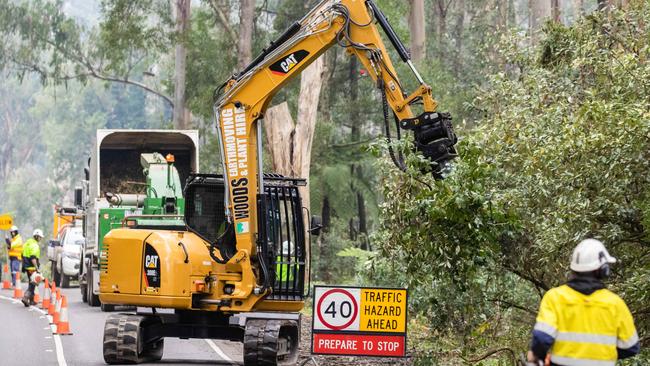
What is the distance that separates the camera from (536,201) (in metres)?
15.6

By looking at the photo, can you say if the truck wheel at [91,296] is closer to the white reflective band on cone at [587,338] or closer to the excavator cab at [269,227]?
the excavator cab at [269,227]

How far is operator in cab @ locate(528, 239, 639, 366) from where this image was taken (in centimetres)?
796

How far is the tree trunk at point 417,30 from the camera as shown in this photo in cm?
4384

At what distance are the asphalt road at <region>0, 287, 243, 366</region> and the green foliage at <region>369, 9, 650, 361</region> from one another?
3.14 meters

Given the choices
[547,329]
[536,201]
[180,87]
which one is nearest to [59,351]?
[536,201]

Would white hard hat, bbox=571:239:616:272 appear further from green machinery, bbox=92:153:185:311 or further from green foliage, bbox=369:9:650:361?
green machinery, bbox=92:153:185:311

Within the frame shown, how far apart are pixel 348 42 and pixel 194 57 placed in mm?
30282

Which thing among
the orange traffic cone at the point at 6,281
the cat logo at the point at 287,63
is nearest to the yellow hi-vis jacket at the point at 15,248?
Answer: the orange traffic cone at the point at 6,281

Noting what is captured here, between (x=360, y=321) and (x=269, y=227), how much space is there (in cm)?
271

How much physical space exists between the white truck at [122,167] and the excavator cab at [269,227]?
9533 mm

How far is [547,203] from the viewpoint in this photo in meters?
15.4

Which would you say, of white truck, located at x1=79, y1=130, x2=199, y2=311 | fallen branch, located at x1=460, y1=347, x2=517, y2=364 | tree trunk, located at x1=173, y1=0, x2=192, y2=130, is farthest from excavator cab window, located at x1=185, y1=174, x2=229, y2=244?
tree trunk, located at x1=173, y1=0, x2=192, y2=130

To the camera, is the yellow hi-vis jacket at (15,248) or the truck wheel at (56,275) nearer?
the yellow hi-vis jacket at (15,248)

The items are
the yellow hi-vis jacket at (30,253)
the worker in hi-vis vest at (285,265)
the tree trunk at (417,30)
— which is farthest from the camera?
the tree trunk at (417,30)
